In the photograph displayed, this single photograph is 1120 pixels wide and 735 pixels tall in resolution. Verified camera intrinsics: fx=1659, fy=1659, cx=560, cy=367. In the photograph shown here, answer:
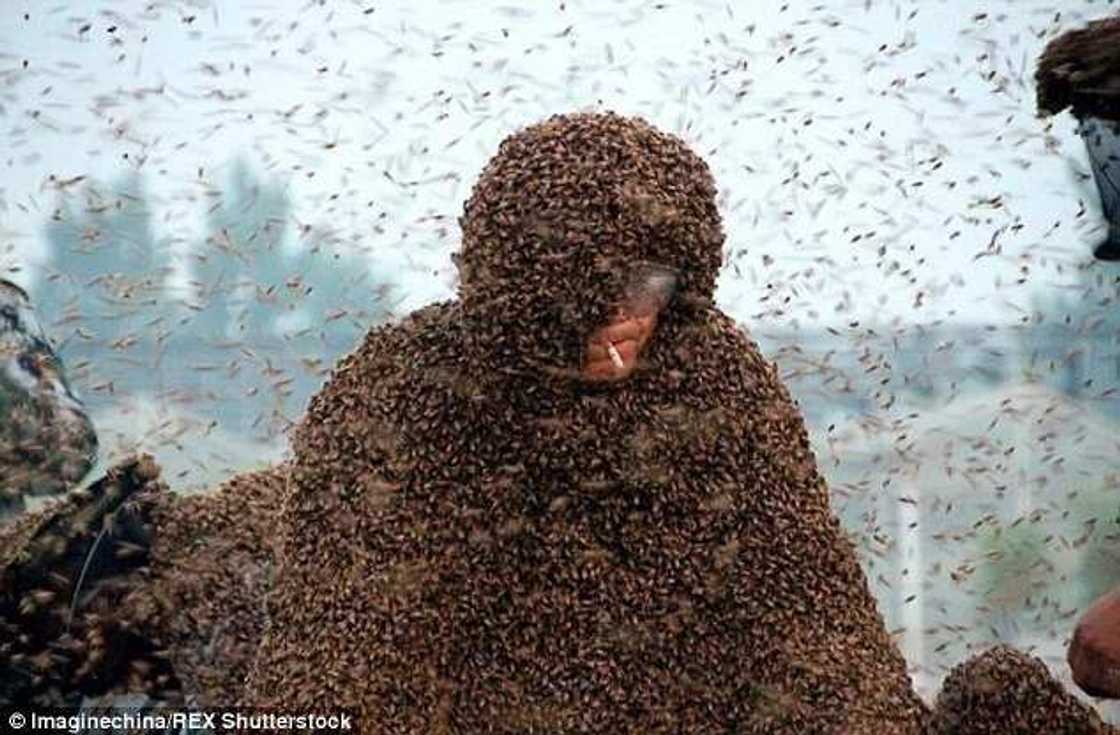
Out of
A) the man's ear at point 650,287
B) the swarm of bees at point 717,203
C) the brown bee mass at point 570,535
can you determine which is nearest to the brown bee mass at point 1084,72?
the swarm of bees at point 717,203

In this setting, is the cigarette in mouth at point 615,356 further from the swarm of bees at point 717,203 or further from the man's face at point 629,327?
the swarm of bees at point 717,203

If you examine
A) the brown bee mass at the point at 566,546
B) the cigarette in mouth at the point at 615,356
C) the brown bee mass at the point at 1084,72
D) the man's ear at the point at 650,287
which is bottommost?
the brown bee mass at the point at 566,546

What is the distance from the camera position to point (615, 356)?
188 centimetres

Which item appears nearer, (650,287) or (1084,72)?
(650,287)

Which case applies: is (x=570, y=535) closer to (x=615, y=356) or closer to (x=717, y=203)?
(x=615, y=356)

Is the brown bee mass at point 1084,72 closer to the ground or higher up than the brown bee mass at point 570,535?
higher up

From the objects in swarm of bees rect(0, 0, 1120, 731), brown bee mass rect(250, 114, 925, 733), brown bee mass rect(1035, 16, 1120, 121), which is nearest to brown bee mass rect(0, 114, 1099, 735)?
brown bee mass rect(250, 114, 925, 733)

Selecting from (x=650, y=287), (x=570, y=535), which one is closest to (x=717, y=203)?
(x=650, y=287)

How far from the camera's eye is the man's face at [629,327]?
1860mm

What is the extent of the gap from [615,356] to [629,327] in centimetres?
4

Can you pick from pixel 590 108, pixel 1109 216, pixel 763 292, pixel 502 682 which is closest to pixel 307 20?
pixel 590 108

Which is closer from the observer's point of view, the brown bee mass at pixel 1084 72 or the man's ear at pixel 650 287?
the man's ear at pixel 650 287

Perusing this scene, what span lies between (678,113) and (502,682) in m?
0.83

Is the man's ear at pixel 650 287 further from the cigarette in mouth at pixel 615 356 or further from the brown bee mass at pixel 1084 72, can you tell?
the brown bee mass at pixel 1084 72
